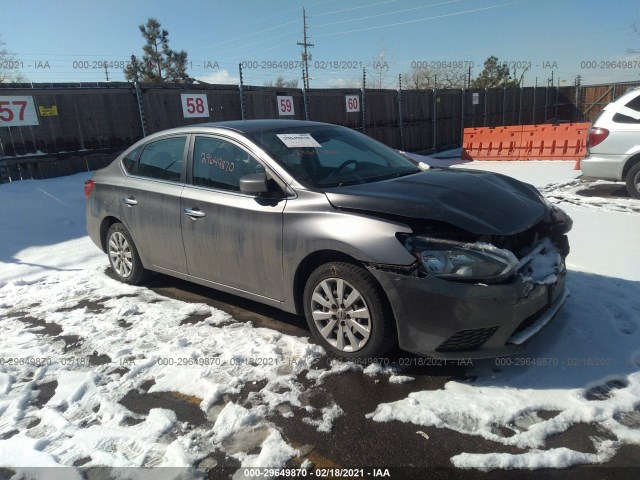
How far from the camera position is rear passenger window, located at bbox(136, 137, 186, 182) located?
4395 mm

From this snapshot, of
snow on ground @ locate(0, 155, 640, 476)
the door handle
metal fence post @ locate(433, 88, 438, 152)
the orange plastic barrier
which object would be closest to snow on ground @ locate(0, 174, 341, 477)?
snow on ground @ locate(0, 155, 640, 476)

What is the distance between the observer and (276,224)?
3.48 m

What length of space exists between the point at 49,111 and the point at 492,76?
1590 inches

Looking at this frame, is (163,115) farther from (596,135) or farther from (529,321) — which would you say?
(529,321)

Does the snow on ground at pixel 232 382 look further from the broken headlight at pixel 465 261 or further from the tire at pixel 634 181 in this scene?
the tire at pixel 634 181

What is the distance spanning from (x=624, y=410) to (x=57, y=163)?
10354 millimetres

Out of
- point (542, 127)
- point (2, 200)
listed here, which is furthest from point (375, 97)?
point (2, 200)

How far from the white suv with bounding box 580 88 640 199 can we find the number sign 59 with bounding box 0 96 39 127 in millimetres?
10310

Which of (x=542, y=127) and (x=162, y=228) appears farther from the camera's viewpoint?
(x=542, y=127)

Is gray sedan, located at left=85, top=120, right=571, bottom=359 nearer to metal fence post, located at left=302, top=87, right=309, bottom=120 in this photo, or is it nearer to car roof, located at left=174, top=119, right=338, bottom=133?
car roof, located at left=174, top=119, right=338, bottom=133

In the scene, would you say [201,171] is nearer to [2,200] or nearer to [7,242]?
[7,242]

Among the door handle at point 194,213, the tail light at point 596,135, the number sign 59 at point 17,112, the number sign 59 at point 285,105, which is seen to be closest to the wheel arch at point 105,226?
the door handle at point 194,213

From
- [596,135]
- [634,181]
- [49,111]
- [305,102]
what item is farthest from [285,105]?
[634,181]

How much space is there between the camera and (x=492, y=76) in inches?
1660
